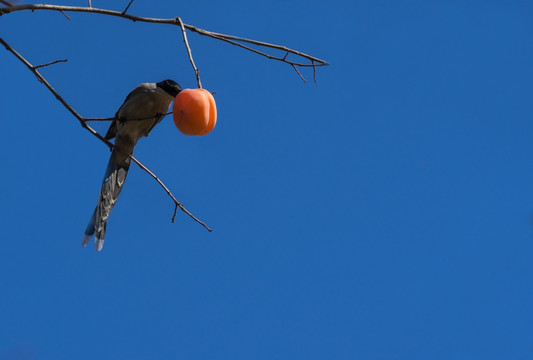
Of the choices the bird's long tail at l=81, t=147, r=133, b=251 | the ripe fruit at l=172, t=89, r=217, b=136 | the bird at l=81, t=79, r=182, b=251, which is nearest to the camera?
the ripe fruit at l=172, t=89, r=217, b=136

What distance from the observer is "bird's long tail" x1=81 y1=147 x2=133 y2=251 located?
3.10 m

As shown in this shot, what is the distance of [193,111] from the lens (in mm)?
2148

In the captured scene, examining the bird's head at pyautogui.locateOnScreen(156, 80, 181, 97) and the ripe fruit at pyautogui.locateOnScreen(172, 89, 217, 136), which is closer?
the ripe fruit at pyautogui.locateOnScreen(172, 89, 217, 136)

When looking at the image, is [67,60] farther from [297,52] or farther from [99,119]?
[297,52]

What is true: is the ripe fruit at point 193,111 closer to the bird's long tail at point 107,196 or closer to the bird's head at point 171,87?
the bird's long tail at point 107,196

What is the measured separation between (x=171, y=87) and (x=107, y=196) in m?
0.69

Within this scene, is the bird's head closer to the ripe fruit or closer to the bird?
the bird

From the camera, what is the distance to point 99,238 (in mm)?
3100

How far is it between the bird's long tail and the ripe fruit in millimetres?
844

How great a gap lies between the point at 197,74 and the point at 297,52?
0.38m

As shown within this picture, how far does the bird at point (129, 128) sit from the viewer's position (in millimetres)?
3214

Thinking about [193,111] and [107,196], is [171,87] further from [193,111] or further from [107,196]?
[193,111]

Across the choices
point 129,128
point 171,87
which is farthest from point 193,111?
point 129,128

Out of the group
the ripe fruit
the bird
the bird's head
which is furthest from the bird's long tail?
the ripe fruit
